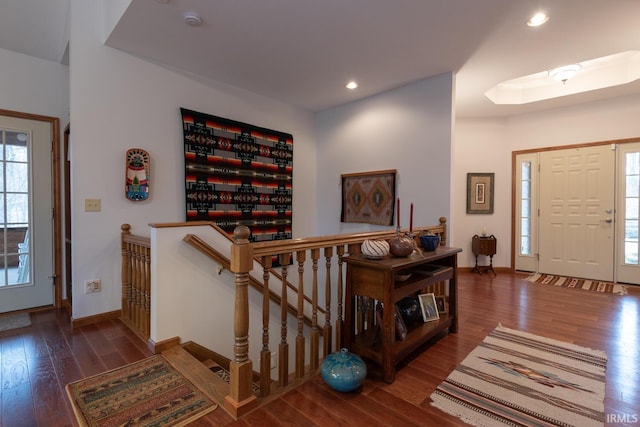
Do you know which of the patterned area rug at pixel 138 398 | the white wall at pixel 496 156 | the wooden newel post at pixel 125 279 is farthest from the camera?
the white wall at pixel 496 156

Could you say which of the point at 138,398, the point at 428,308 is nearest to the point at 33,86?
the point at 138,398

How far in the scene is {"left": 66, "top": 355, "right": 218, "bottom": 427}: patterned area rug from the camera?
148 cm

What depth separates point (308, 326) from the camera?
316 centimetres

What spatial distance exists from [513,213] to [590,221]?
98 centimetres

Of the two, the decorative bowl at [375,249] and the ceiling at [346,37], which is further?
the ceiling at [346,37]

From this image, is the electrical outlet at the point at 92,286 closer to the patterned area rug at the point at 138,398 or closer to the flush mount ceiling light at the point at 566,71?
the patterned area rug at the point at 138,398

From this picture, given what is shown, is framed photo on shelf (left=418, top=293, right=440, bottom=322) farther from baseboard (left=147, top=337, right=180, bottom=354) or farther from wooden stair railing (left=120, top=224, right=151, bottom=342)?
wooden stair railing (left=120, top=224, right=151, bottom=342)

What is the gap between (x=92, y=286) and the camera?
2.71 meters

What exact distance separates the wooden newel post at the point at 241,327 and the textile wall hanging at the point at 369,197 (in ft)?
8.74

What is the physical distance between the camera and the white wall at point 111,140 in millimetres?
2652

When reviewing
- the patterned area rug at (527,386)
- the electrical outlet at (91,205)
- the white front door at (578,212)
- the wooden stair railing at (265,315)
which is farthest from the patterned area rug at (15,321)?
the white front door at (578,212)

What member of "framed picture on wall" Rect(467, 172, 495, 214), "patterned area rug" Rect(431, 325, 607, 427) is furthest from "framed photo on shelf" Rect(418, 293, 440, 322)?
"framed picture on wall" Rect(467, 172, 495, 214)

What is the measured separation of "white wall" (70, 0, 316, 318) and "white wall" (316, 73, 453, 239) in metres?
1.97

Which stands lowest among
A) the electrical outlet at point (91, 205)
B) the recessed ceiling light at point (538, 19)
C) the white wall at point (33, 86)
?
the electrical outlet at point (91, 205)
